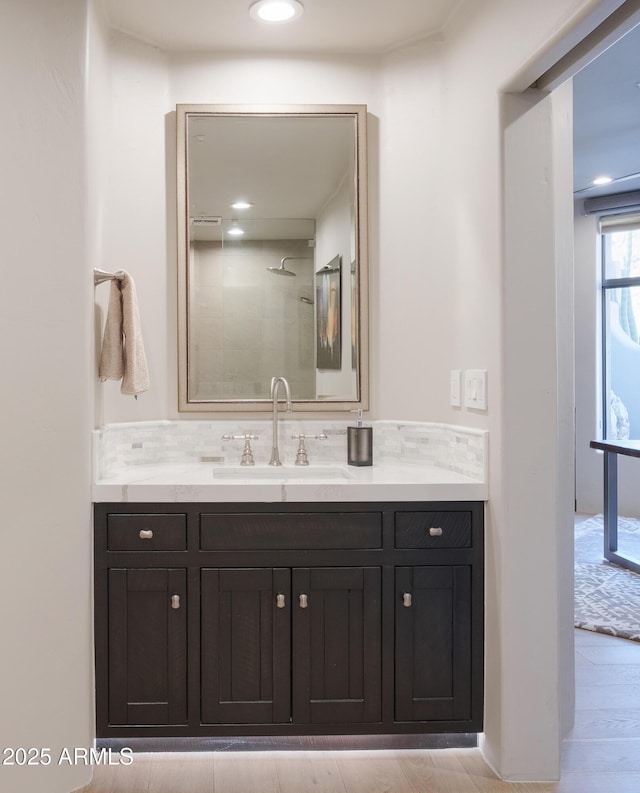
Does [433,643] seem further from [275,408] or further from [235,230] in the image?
[235,230]

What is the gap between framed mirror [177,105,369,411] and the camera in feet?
9.01

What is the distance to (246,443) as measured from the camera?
107 inches

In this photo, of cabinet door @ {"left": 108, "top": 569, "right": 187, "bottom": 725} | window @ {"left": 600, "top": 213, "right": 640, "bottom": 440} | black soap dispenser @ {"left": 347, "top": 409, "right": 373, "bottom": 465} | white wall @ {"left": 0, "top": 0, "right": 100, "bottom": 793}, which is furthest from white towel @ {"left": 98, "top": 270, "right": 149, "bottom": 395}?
window @ {"left": 600, "top": 213, "right": 640, "bottom": 440}

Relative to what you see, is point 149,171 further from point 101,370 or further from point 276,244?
point 101,370

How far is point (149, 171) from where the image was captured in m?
2.72

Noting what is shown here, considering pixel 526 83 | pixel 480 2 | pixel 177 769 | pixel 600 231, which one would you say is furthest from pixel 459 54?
pixel 600 231

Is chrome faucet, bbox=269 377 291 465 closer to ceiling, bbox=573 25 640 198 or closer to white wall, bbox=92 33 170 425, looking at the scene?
white wall, bbox=92 33 170 425

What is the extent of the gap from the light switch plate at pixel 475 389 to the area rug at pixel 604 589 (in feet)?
5.50

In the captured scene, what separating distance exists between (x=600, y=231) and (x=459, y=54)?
13.0 feet

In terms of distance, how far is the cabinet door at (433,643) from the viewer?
7.47 feet

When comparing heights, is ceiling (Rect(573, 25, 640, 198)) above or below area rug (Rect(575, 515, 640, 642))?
above

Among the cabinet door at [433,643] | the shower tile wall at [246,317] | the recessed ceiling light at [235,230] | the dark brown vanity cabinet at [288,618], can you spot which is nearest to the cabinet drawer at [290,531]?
the dark brown vanity cabinet at [288,618]

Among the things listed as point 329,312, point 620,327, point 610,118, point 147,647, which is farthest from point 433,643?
point 620,327

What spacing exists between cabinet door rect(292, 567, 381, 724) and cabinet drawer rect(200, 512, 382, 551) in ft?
0.31
